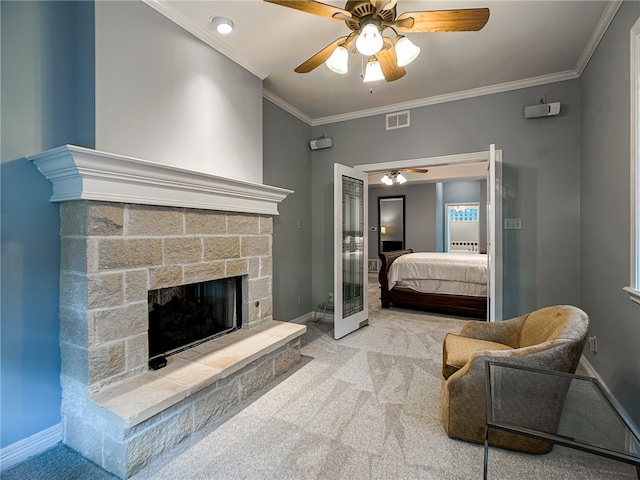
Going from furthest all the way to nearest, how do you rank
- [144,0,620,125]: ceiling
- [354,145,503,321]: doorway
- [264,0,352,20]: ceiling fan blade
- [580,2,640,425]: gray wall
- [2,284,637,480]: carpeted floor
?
[354,145,503,321]: doorway, [144,0,620,125]: ceiling, [580,2,640,425]: gray wall, [264,0,352,20]: ceiling fan blade, [2,284,637,480]: carpeted floor

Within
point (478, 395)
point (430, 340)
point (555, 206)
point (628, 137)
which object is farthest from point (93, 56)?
point (555, 206)

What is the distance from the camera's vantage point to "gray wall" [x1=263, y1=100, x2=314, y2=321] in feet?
11.9

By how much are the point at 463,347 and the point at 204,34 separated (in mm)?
3021

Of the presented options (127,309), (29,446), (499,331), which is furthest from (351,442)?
(29,446)

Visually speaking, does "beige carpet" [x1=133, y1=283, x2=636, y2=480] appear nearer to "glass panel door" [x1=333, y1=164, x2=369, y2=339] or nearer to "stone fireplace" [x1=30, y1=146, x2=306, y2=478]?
"stone fireplace" [x1=30, y1=146, x2=306, y2=478]

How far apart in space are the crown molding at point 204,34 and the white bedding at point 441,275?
11.2 feet

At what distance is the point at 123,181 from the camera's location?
5.79ft

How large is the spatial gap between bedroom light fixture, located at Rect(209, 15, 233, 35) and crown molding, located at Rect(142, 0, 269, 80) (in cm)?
10

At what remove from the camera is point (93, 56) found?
176 centimetres

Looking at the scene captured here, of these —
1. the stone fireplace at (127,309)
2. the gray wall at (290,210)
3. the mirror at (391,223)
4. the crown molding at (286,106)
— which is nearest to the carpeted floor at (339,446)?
the stone fireplace at (127,309)

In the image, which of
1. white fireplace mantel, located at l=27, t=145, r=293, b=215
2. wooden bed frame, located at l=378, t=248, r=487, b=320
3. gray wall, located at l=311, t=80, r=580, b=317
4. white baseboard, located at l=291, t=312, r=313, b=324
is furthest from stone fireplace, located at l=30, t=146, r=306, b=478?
wooden bed frame, located at l=378, t=248, r=487, b=320

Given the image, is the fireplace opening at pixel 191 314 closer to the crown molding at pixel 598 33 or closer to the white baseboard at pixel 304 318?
the white baseboard at pixel 304 318

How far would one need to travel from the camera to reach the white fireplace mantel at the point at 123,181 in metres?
1.59

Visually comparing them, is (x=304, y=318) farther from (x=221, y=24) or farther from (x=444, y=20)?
(x=444, y=20)
